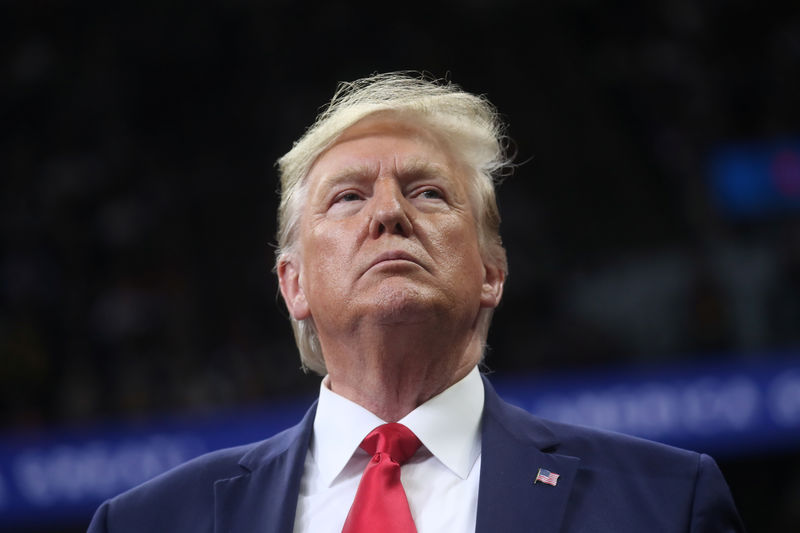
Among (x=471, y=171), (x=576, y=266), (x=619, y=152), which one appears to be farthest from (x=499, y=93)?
(x=471, y=171)

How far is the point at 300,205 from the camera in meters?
2.16

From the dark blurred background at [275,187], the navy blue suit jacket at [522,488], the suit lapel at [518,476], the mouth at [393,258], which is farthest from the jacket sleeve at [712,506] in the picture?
the dark blurred background at [275,187]

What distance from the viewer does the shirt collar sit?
1897 mm

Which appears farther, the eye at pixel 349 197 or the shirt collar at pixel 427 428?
the eye at pixel 349 197

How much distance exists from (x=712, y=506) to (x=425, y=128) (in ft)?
2.94

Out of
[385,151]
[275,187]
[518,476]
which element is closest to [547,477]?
[518,476]

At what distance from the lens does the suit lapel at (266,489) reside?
1.83m

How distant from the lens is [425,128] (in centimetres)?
211

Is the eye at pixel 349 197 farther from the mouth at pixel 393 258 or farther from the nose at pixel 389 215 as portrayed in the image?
the mouth at pixel 393 258

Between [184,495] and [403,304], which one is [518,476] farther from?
[184,495]

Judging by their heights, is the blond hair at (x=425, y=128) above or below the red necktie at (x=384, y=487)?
above

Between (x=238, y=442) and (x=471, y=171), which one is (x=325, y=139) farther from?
(x=238, y=442)

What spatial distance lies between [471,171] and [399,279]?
359mm

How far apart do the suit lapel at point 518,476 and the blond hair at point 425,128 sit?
1.06ft
